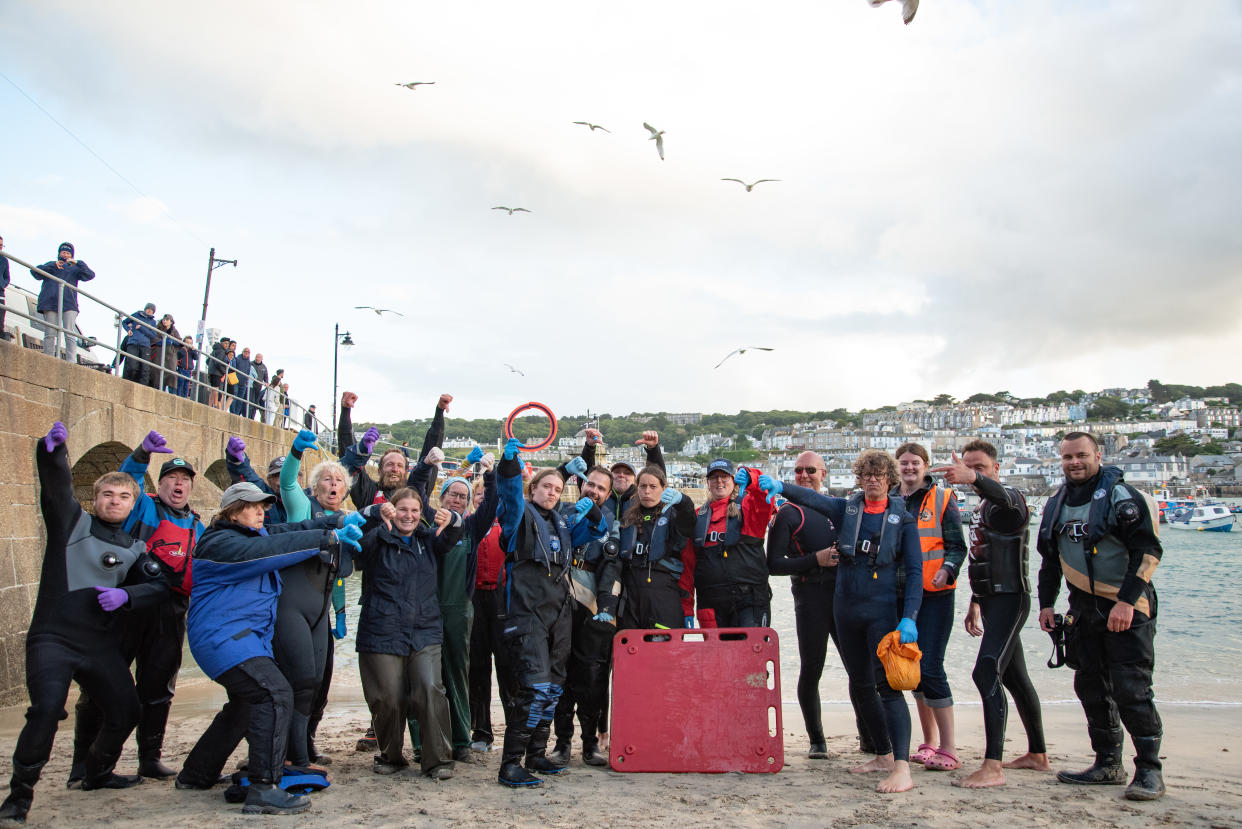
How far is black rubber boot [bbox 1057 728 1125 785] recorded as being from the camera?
4848mm

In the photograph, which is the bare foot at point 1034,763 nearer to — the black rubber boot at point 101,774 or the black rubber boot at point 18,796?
the black rubber boot at point 101,774

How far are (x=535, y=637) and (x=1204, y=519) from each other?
261ft

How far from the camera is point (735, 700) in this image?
519 centimetres

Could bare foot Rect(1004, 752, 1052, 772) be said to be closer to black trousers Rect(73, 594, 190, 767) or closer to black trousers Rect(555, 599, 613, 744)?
black trousers Rect(555, 599, 613, 744)

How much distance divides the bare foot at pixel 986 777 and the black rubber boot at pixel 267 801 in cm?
367

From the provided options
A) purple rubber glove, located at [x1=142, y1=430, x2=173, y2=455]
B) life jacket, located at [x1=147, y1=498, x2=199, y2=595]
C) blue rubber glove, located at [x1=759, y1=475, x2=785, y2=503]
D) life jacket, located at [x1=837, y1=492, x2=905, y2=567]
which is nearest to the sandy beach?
life jacket, located at [x1=147, y1=498, x2=199, y2=595]

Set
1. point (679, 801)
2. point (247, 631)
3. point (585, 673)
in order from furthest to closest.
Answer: point (585, 673)
point (679, 801)
point (247, 631)

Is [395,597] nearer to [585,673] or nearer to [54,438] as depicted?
[585,673]

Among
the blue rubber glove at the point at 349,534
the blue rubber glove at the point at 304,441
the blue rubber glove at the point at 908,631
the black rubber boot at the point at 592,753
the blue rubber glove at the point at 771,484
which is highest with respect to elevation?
the blue rubber glove at the point at 304,441

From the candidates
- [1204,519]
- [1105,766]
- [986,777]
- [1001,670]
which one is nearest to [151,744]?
[986,777]

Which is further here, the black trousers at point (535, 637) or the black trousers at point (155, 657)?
the black trousers at point (535, 637)

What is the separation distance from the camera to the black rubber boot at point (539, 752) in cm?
499

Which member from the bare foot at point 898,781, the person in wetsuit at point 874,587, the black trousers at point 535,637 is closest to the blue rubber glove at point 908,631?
the person in wetsuit at point 874,587

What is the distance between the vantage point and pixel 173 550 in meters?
4.68
